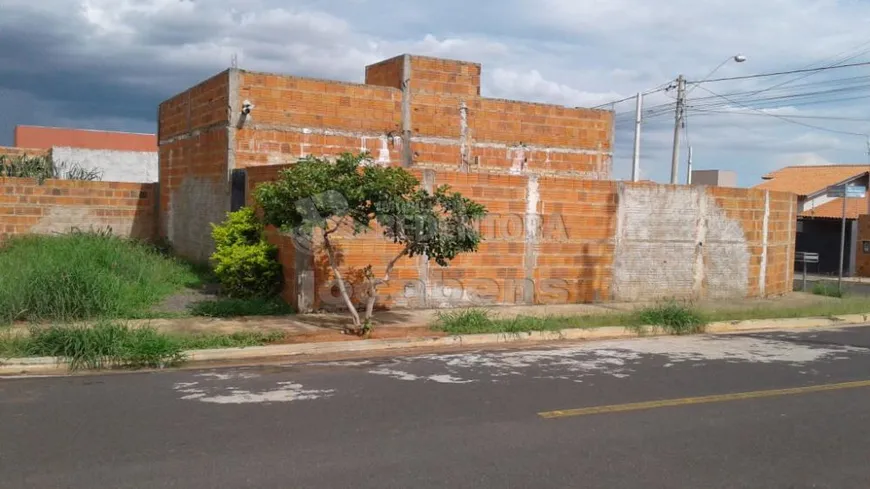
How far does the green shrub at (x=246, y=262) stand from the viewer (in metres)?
12.6

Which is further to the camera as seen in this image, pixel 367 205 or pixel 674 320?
pixel 674 320

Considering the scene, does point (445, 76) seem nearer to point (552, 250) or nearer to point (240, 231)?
point (552, 250)

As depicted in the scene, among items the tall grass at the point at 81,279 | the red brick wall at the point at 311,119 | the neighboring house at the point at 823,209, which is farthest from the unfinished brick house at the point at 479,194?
the neighboring house at the point at 823,209

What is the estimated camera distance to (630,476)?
5227mm

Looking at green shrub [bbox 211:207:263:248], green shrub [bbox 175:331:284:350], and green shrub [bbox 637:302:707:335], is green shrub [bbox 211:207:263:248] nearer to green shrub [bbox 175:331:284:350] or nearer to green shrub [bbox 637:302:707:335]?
green shrub [bbox 175:331:284:350]

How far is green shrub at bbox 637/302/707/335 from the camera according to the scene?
12.6 meters

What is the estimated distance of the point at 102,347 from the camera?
863 cm

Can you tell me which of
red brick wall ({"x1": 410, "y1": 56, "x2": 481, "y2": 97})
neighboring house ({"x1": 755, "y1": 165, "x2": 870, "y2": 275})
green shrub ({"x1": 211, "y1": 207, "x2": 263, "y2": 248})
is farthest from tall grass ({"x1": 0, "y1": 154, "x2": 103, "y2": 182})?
neighboring house ({"x1": 755, "y1": 165, "x2": 870, "y2": 275})

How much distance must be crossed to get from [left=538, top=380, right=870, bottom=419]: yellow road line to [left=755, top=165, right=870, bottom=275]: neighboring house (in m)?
21.3

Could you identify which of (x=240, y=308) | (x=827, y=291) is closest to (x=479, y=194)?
(x=240, y=308)

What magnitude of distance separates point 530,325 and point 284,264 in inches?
167

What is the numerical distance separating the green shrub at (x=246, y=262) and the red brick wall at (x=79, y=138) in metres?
34.5

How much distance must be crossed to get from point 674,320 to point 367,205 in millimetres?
5753

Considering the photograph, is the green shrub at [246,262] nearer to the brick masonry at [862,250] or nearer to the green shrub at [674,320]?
the green shrub at [674,320]
